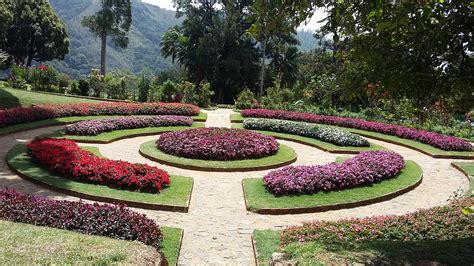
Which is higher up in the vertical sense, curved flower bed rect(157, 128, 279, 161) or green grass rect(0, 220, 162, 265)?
curved flower bed rect(157, 128, 279, 161)

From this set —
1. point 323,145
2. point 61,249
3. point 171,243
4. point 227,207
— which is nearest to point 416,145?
point 323,145

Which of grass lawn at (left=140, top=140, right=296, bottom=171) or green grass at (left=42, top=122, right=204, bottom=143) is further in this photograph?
green grass at (left=42, top=122, right=204, bottom=143)

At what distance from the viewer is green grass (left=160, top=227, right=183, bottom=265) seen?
6.76 metres

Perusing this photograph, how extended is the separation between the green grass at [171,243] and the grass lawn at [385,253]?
1.97 meters

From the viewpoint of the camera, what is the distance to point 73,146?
41.7ft

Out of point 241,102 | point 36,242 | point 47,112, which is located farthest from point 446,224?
point 241,102

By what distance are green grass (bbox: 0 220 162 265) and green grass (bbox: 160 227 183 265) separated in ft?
2.60

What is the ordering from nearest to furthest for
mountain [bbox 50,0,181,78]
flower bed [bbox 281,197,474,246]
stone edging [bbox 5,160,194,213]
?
flower bed [bbox 281,197,474,246] → stone edging [bbox 5,160,194,213] → mountain [bbox 50,0,181,78]

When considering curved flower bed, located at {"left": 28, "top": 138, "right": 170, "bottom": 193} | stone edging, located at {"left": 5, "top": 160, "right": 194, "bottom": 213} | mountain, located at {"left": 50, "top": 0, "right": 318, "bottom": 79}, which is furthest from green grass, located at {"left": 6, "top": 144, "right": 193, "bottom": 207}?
mountain, located at {"left": 50, "top": 0, "right": 318, "bottom": 79}

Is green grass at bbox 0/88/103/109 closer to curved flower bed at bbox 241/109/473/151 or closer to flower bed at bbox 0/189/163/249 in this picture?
curved flower bed at bbox 241/109/473/151

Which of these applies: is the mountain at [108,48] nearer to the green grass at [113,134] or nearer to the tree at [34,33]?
the tree at [34,33]

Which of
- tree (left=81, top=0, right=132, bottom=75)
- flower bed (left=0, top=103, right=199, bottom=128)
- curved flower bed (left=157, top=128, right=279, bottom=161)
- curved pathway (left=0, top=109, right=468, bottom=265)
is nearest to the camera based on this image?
curved pathway (left=0, top=109, right=468, bottom=265)

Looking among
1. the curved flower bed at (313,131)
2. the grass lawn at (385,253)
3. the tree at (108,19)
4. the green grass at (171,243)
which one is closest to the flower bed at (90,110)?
the curved flower bed at (313,131)

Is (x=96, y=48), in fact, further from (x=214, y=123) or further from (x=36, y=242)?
(x=36, y=242)
